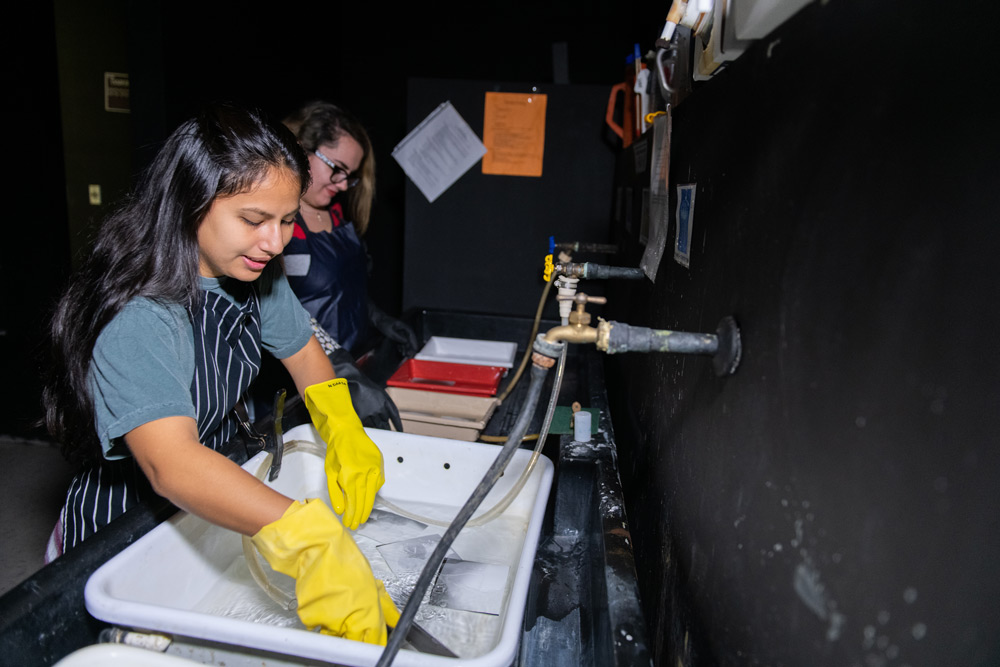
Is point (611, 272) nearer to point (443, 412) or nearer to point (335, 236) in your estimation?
point (443, 412)

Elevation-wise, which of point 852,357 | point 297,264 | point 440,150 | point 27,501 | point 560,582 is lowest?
point 27,501

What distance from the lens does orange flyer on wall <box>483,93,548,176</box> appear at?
2199 millimetres

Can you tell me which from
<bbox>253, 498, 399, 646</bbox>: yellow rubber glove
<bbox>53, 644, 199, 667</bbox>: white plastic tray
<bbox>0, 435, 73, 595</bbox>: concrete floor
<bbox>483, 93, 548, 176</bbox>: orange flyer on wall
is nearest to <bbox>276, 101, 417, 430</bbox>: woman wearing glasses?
<bbox>483, 93, 548, 176</bbox>: orange flyer on wall

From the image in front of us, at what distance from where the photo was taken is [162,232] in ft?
2.91

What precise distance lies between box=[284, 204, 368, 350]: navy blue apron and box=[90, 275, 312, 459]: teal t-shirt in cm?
101

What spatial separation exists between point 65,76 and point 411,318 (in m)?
3.14

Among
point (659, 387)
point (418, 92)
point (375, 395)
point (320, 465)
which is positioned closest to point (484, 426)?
point (375, 395)

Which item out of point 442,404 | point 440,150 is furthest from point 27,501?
point 440,150

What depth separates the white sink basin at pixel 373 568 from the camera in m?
0.65

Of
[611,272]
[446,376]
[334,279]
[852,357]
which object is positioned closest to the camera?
[852,357]

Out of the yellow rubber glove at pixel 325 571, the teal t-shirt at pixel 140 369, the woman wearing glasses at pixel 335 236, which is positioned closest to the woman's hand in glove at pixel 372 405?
the woman wearing glasses at pixel 335 236

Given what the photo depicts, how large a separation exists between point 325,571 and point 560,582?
1.26ft

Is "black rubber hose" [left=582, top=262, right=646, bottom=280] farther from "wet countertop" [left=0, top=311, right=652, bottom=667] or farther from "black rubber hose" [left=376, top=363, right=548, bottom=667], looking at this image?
"black rubber hose" [left=376, top=363, right=548, bottom=667]

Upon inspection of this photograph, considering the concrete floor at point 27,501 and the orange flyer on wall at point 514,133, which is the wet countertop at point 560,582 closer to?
the orange flyer on wall at point 514,133
